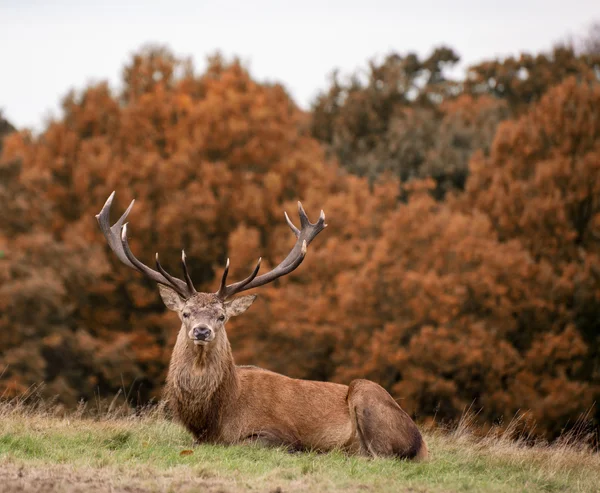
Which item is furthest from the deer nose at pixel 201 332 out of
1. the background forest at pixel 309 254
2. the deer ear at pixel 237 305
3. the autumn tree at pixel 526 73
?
the autumn tree at pixel 526 73

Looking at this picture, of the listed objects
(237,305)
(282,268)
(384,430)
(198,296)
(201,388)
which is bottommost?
(384,430)

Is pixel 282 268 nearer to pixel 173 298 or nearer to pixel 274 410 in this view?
pixel 173 298

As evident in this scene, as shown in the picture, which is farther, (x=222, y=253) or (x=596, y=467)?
(x=222, y=253)

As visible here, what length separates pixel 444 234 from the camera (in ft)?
74.5

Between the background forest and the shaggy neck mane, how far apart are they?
1034 centimetres

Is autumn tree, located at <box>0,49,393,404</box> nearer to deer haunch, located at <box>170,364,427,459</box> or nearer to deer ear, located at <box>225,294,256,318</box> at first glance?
deer ear, located at <box>225,294,256,318</box>

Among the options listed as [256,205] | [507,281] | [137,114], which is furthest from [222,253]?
[507,281]

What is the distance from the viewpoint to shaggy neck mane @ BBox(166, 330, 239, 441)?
314 inches

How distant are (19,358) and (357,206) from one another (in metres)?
10.4

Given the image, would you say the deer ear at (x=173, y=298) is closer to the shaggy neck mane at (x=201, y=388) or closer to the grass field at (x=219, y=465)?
the shaggy neck mane at (x=201, y=388)

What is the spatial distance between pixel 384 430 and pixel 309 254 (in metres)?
15.7

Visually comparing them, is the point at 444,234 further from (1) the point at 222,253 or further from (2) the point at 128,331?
(2) the point at 128,331

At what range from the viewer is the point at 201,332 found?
25.3 feet

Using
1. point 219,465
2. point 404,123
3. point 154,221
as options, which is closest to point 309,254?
A: point 154,221
